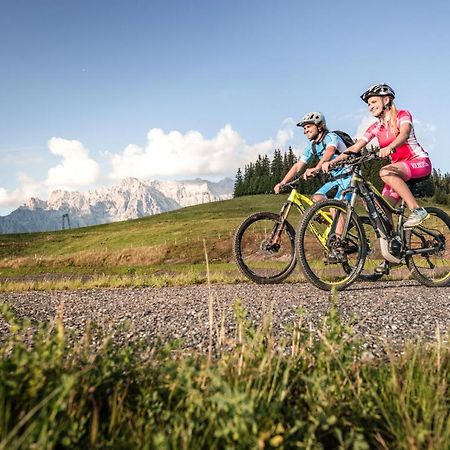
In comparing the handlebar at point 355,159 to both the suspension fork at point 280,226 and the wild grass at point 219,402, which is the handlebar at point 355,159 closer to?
the suspension fork at point 280,226

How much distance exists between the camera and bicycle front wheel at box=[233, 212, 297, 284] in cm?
934

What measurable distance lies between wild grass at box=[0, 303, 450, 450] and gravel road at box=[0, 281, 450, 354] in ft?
2.36

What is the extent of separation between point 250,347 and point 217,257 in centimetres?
2869

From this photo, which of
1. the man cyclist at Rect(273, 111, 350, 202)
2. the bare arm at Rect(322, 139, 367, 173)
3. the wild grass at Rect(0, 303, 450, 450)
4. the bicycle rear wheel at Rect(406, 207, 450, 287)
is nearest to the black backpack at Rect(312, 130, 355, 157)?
the man cyclist at Rect(273, 111, 350, 202)

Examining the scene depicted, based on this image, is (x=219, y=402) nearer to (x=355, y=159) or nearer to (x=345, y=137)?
(x=355, y=159)

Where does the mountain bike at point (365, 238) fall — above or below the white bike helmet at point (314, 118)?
below

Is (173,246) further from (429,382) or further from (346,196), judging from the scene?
(429,382)

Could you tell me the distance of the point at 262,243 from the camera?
936 centimetres

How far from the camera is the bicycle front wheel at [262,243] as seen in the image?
30.6ft

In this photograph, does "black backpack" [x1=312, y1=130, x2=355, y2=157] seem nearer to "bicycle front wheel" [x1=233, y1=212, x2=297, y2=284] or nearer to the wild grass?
"bicycle front wheel" [x1=233, y1=212, x2=297, y2=284]

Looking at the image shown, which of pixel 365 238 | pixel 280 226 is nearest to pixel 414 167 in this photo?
pixel 365 238

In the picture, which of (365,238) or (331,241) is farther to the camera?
(365,238)

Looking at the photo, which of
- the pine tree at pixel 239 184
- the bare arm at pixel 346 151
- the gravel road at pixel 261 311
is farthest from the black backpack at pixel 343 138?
the pine tree at pixel 239 184

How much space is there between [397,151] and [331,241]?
2218mm
